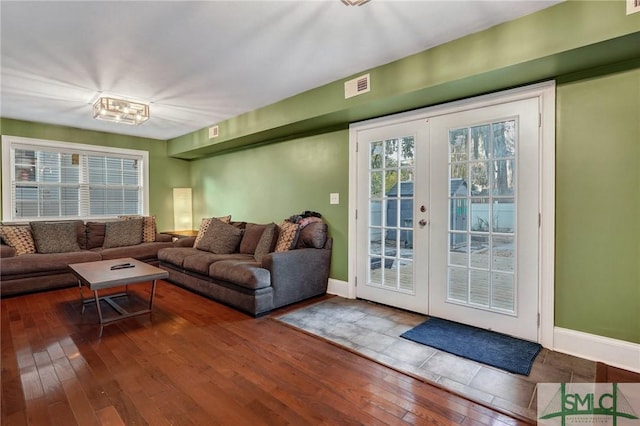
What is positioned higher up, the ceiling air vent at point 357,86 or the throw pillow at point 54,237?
the ceiling air vent at point 357,86

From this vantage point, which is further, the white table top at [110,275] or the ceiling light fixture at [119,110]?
the ceiling light fixture at [119,110]

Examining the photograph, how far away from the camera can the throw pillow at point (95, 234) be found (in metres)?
4.88

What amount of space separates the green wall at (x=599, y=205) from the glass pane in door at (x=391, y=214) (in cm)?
123

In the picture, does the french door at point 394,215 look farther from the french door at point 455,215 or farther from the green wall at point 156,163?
the green wall at point 156,163

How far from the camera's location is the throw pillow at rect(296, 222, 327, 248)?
3779mm

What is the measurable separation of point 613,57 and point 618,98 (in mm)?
270

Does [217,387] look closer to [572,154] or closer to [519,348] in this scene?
[519,348]

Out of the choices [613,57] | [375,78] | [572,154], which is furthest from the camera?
[375,78]

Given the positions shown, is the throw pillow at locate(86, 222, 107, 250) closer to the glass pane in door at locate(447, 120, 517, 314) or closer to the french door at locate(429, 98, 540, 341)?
the french door at locate(429, 98, 540, 341)

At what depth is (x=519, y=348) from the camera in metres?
2.38

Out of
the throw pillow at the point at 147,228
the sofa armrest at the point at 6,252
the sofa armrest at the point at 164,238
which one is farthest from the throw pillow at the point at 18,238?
the sofa armrest at the point at 164,238

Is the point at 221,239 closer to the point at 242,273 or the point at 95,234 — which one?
the point at 242,273

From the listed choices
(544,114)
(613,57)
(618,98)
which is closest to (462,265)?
(544,114)

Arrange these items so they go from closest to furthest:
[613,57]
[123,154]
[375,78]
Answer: [613,57]
[375,78]
[123,154]
